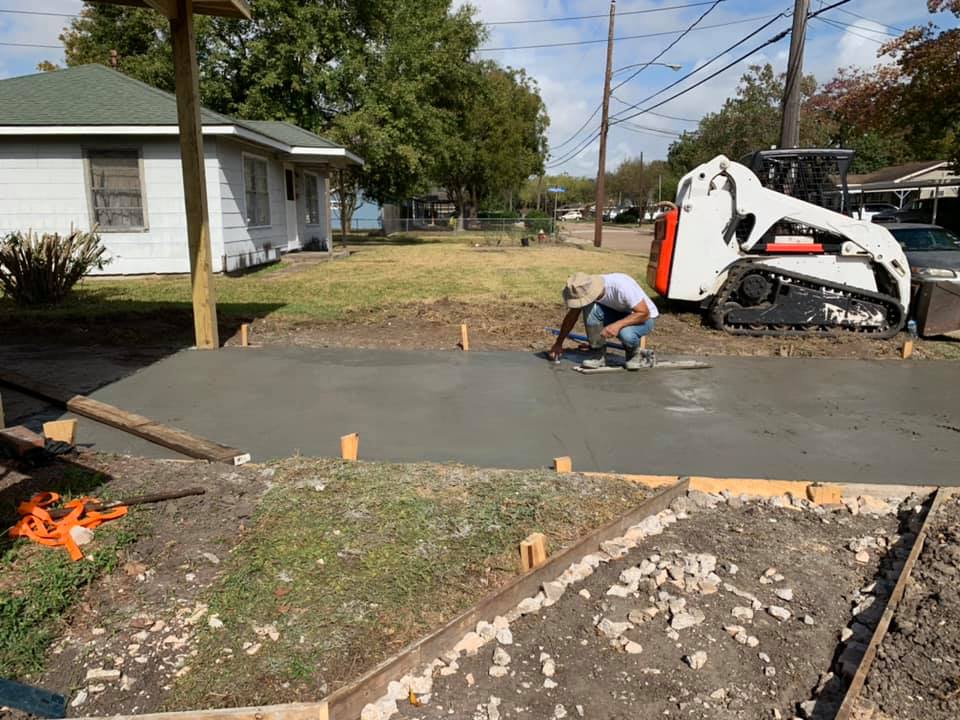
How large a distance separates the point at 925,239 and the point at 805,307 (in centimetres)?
623

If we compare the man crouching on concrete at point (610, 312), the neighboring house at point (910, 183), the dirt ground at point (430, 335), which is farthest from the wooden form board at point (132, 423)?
the neighboring house at point (910, 183)

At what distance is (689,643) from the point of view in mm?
2990

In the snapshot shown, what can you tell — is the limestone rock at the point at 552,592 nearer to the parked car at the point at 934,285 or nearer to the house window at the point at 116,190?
the parked car at the point at 934,285

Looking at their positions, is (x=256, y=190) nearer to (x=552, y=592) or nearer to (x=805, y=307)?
(x=805, y=307)

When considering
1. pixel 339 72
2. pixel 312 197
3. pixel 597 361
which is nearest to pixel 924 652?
pixel 597 361

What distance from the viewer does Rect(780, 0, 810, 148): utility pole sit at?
13.0 meters

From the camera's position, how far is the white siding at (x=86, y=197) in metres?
15.0

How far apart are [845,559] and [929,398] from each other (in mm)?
3826

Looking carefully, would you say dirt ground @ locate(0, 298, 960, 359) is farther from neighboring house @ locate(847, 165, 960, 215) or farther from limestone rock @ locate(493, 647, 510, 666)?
neighboring house @ locate(847, 165, 960, 215)

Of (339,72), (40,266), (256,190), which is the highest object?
(339,72)

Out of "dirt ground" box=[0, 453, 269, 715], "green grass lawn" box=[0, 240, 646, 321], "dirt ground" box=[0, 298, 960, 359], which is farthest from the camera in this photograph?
"green grass lawn" box=[0, 240, 646, 321]

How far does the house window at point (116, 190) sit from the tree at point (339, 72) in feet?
39.2

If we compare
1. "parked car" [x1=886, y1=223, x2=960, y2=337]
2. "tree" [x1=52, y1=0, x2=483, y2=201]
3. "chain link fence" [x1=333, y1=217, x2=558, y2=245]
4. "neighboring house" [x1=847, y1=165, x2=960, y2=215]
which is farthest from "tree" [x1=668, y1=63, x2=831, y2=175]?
"parked car" [x1=886, y1=223, x2=960, y2=337]

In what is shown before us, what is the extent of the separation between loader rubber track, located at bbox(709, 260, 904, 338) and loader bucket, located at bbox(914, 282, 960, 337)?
0.40 meters
